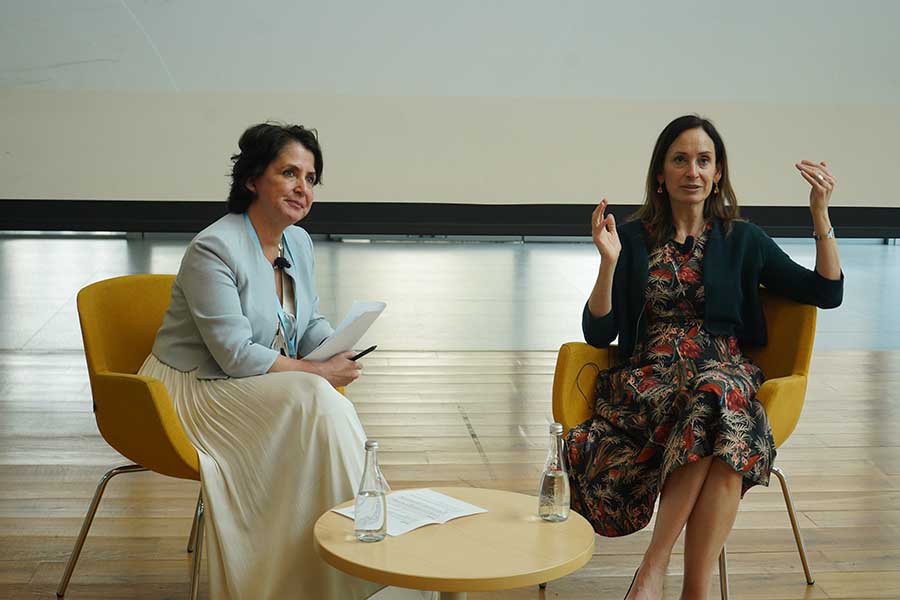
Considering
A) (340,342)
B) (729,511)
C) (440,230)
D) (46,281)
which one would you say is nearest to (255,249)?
(340,342)

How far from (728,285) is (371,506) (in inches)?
51.6

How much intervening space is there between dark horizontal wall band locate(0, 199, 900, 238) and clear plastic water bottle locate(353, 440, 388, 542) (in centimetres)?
332

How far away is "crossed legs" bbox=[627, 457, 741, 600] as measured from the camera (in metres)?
2.48

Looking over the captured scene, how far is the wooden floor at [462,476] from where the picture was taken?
116 inches

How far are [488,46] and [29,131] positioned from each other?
232cm

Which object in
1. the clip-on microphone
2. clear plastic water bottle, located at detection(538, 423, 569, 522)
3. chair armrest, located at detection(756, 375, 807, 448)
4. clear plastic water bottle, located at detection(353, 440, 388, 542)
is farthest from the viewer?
the clip-on microphone

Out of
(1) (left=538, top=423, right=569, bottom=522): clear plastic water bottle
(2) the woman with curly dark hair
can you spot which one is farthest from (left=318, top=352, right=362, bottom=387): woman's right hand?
(1) (left=538, top=423, right=569, bottom=522): clear plastic water bottle

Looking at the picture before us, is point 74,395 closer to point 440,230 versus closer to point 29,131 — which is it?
point 29,131

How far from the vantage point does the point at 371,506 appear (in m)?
2.05

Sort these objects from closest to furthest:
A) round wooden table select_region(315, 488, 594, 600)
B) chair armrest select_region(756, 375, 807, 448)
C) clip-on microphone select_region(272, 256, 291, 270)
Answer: round wooden table select_region(315, 488, 594, 600) < chair armrest select_region(756, 375, 807, 448) < clip-on microphone select_region(272, 256, 291, 270)

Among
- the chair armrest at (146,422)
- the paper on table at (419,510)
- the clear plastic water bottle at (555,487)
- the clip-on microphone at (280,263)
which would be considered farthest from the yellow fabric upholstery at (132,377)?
the clear plastic water bottle at (555,487)

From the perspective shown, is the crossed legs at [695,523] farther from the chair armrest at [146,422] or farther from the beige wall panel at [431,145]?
the beige wall panel at [431,145]

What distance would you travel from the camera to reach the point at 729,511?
249 cm

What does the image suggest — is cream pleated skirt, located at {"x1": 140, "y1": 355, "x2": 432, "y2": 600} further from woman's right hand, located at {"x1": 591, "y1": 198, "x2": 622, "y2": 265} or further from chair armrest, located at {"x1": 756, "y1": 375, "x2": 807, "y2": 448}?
chair armrest, located at {"x1": 756, "y1": 375, "x2": 807, "y2": 448}
